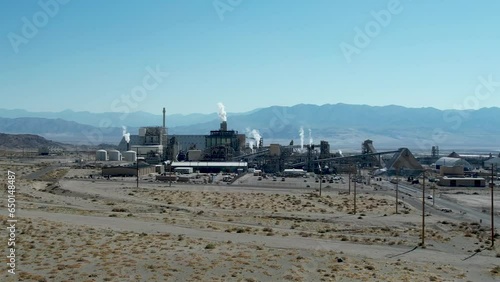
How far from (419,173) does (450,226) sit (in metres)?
51.1

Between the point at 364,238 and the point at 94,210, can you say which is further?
the point at 94,210

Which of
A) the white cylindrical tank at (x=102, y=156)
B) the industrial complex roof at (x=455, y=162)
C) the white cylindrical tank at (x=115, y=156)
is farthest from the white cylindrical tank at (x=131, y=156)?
the industrial complex roof at (x=455, y=162)

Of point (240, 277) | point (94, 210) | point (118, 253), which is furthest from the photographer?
point (94, 210)

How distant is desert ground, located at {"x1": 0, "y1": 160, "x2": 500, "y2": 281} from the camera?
1938 centimetres

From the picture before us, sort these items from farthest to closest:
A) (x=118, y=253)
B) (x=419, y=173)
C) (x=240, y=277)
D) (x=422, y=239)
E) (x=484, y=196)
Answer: (x=419, y=173), (x=484, y=196), (x=422, y=239), (x=118, y=253), (x=240, y=277)

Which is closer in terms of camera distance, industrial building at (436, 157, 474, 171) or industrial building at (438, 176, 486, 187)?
industrial building at (438, 176, 486, 187)

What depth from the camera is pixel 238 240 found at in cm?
2650

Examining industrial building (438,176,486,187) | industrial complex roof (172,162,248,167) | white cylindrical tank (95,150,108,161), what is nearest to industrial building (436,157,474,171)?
industrial building (438,176,486,187)

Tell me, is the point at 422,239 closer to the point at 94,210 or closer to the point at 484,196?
the point at 94,210

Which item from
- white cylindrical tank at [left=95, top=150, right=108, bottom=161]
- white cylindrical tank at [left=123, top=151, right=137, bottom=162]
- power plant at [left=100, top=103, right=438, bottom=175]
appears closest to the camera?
power plant at [left=100, top=103, right=438, bottom=175]

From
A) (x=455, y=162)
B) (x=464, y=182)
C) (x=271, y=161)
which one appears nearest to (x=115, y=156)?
(x=271, y=161)

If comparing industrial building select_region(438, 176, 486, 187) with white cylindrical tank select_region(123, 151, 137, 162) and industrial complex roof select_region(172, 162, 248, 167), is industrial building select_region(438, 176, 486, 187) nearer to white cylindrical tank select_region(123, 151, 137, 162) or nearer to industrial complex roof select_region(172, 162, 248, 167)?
industrial complex roof select_region(172, 162, 248, 167)

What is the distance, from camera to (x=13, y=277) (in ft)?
56.4

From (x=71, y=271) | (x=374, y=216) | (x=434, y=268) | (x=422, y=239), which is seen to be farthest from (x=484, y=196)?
(x=71, y=271)
